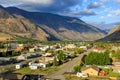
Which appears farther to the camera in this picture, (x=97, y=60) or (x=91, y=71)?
(x=97, y=60)

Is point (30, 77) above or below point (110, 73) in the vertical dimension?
above

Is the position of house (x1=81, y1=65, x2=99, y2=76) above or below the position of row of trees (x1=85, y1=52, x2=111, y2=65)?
below

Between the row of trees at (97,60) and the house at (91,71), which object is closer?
Answer: the house at (91,71)

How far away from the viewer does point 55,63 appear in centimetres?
7325

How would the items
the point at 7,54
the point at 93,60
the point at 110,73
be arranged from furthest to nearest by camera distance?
the point at 7,54, the point at 93,60, the point at 110,73

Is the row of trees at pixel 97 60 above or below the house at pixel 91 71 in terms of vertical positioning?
above

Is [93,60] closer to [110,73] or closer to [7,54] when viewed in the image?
[110,73]

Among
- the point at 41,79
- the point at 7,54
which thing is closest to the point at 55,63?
the point at 7,54

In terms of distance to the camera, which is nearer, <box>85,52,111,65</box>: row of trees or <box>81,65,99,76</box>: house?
<box>81,65,99,76</box>: house

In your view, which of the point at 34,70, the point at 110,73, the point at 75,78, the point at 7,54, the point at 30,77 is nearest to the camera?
the point at 30,77

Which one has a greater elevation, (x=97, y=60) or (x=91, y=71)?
(x=97, y=60)

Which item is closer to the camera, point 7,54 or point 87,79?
point 87,79

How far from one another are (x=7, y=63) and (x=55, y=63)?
48.8ft

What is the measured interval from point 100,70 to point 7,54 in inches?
1963
